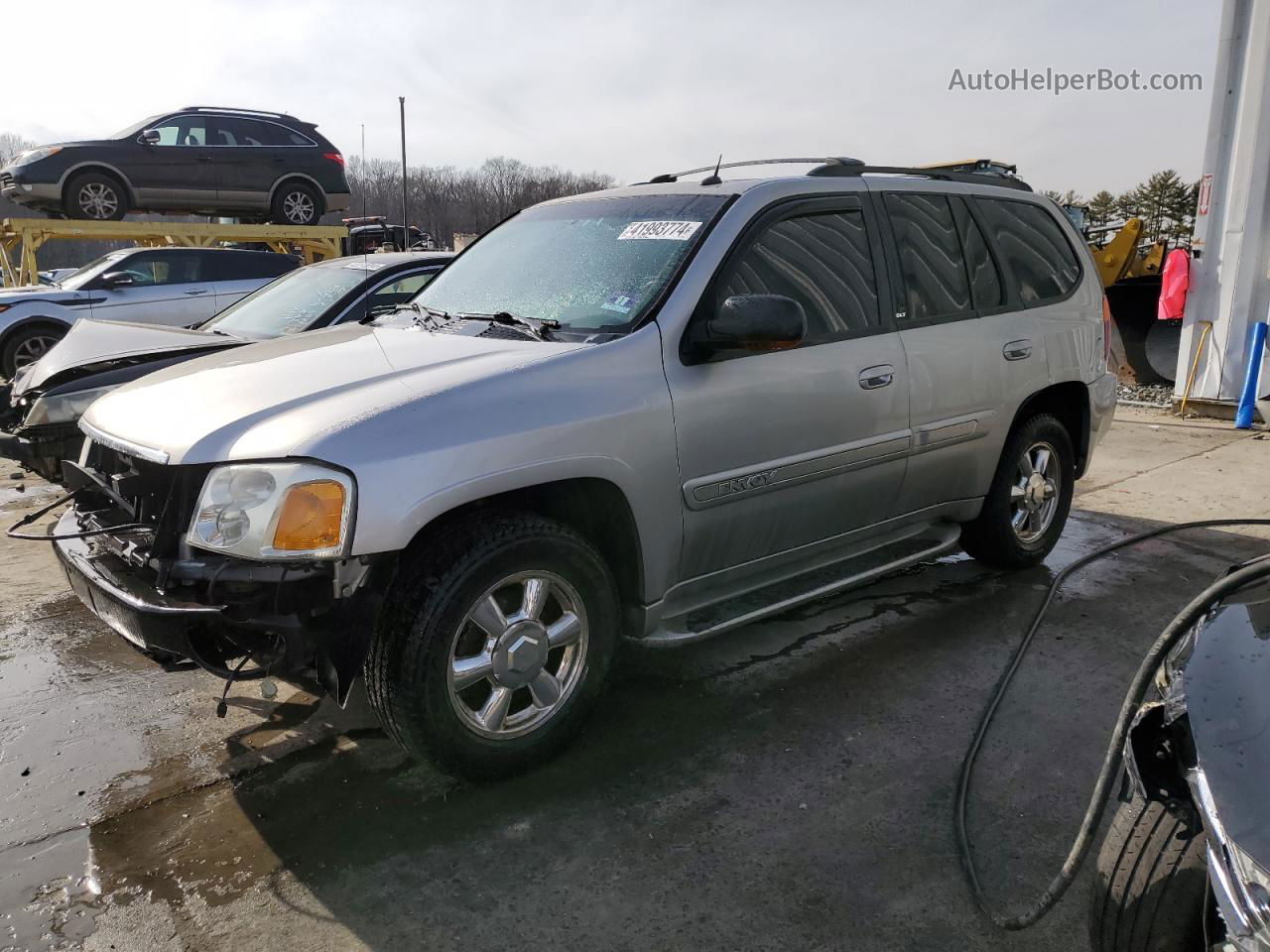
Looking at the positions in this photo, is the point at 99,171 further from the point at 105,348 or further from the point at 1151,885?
the point at 1151,885

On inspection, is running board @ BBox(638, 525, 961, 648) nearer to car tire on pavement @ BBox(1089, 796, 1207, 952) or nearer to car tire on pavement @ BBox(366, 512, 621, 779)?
car tire on pavement @ BBox(366, 512, 621, 779)

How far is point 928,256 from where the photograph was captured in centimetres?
405

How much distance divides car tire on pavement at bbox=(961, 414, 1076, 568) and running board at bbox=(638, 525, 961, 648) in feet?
0.96

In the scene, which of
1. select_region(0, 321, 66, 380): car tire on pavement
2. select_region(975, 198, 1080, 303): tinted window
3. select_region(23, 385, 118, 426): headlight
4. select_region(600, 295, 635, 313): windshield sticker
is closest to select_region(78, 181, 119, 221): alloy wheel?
select_region(0, 321, 66, 380): car tire on pavement

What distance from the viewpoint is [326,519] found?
243cm

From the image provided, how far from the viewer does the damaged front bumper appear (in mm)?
2434

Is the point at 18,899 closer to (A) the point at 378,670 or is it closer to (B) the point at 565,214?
(A) the point at 378,670

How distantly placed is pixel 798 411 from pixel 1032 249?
204 cm

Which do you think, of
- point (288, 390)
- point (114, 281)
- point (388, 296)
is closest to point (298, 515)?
point (288, 390)

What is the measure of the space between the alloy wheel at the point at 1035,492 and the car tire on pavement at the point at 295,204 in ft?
39.2

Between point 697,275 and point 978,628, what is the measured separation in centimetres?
210

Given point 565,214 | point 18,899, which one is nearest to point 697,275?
point 565,214

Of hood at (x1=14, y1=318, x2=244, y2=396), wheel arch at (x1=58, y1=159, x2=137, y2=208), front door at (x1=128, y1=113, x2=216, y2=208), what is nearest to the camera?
hood at (x1=14, y1=318, x2=244, y2=396)

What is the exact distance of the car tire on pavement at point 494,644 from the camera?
8.56ft
